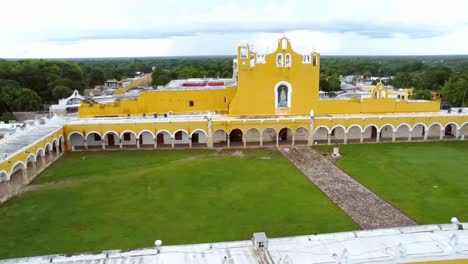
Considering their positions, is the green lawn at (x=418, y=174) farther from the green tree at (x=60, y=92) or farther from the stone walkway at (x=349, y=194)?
the green tree at (x=60, y=92)

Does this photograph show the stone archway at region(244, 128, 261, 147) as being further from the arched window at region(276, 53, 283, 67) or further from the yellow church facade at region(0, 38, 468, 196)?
the arched window at region(276, 53, 283, 67)

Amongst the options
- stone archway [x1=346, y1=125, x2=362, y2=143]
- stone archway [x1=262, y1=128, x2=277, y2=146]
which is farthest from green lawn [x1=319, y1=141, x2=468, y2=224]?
stone archway [x1=262, y1=128, x2=277, y2=146]

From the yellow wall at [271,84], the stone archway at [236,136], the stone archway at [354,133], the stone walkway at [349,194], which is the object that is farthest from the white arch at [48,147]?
the stone archway at [354,133]

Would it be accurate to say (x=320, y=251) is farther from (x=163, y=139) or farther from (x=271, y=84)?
(x=163, y=139)

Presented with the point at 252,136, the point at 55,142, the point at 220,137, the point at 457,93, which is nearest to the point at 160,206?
the point at 55,142

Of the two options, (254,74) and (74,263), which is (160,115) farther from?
(74,263)

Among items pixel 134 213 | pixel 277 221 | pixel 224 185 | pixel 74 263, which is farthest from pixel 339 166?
pixel 74 263
